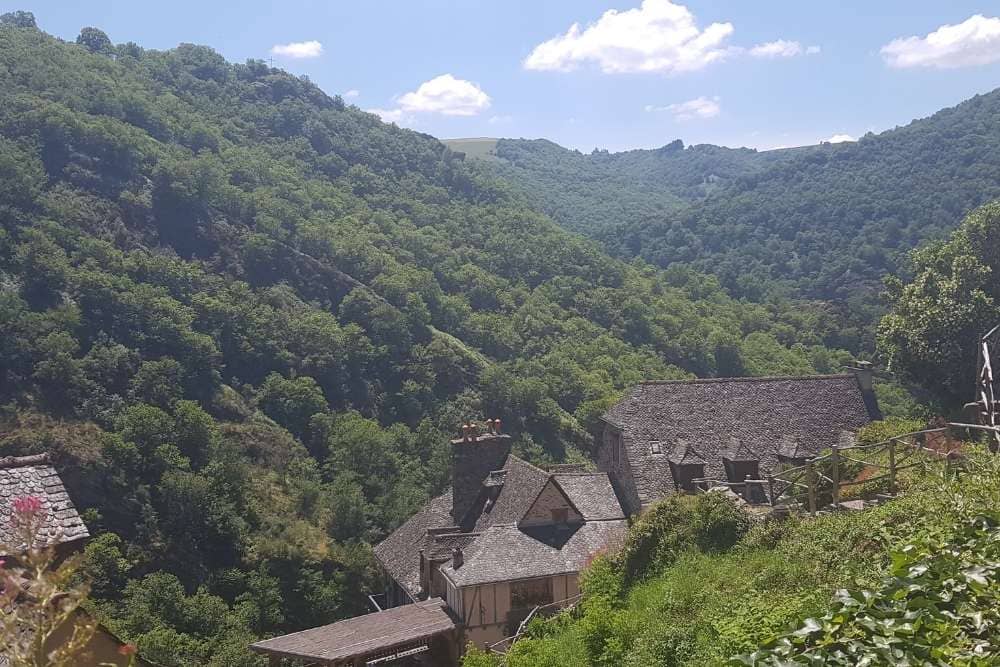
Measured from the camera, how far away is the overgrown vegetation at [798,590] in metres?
7.32

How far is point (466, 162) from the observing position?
139875mm

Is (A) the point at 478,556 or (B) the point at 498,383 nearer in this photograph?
(A) the point at 478,556

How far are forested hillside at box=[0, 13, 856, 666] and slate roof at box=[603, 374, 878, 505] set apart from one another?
71.7 ft

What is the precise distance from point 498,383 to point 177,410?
2772 centimetres

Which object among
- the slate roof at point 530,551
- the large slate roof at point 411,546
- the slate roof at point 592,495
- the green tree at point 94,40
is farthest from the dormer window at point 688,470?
the green tree at point 94,40

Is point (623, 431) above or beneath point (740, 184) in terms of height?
beneath

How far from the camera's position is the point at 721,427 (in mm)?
30562

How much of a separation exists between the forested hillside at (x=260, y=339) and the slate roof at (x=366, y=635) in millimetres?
14525

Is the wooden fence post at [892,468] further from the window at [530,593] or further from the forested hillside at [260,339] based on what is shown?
the forested hillside at [260,339]

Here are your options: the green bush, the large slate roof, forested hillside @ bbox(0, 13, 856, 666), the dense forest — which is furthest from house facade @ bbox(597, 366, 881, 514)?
forested hillside @ bbox(0, 13, 856, 666)

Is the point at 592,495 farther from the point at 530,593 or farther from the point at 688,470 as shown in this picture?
the point at 530,593

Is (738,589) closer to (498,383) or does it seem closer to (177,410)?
(177,410)

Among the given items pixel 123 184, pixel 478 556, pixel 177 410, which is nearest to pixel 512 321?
pixel 177 410

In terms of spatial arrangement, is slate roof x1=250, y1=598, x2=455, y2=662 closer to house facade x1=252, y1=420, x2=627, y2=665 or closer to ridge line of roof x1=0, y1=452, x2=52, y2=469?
house facade x1=252, y1=420, x2=627, y2=665
